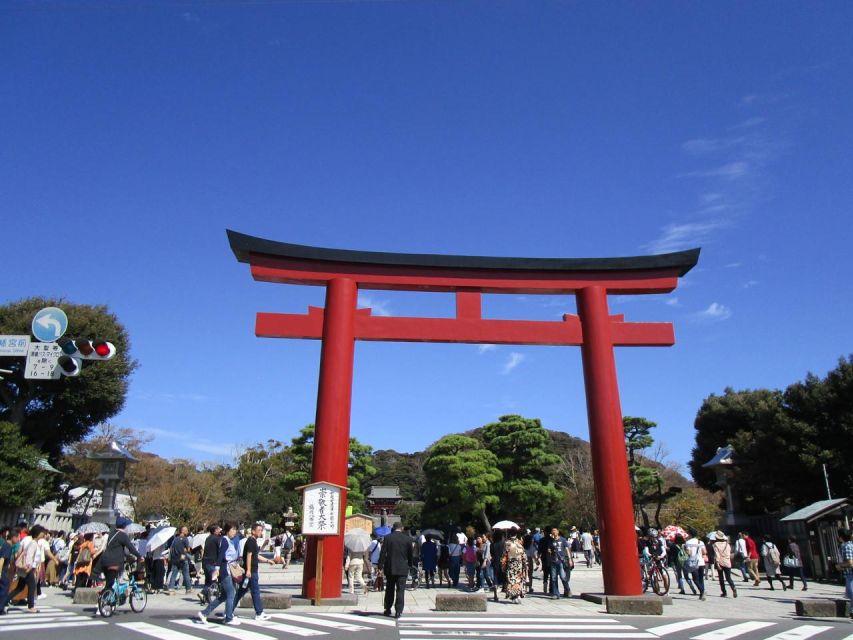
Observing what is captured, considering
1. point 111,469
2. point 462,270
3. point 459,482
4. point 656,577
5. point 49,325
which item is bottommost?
point 656,577

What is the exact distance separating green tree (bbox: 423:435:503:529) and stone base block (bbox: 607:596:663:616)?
80.7 ft

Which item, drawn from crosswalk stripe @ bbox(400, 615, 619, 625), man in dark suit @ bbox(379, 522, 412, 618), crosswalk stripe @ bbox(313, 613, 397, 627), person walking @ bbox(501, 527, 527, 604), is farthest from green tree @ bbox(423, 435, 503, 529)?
man in dark suit @ bbox(379, 522, 412, 618)

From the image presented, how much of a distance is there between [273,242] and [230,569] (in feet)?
23.1

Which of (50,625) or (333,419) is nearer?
(50,625)

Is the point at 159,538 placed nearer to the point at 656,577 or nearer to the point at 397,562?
the point at 397,562

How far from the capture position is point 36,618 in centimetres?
934

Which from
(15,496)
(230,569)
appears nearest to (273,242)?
(230,569)

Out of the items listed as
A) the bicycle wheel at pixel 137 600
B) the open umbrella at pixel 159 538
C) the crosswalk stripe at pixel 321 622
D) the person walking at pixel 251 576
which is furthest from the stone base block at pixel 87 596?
the crosswalk stripe at pixel 321 622

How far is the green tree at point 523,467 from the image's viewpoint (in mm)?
35500

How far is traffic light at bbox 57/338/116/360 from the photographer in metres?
9.31

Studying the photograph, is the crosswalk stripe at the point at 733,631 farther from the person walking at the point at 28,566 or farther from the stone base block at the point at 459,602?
the person walking at the point at 28,566

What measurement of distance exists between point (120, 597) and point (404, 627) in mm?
4943

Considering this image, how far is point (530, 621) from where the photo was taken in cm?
951

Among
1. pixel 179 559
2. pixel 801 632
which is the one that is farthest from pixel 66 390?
pixel 801 632
